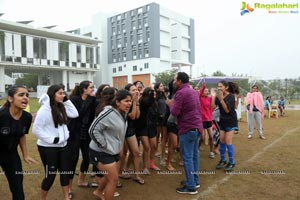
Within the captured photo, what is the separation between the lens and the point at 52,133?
316 centimetres

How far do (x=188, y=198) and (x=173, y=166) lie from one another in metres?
1.64

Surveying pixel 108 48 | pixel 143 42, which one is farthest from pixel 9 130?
pixel 108 48

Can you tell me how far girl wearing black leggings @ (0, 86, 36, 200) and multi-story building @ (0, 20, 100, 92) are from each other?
2845cm

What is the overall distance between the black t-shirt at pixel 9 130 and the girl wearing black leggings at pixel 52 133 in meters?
0.17

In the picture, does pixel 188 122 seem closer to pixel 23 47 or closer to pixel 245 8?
pixel 245 8

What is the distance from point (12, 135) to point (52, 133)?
1.42 ft

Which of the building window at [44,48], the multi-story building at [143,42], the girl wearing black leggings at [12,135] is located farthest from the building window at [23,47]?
the girl wearing black leggings at [12,135]

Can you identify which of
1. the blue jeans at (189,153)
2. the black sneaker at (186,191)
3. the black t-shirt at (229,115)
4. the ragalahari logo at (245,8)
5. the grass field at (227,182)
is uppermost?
the ragalahari logo at (245,8)

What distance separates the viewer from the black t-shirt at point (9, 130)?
2.86m

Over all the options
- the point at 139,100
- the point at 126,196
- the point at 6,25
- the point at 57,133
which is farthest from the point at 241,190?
the point at 6,25

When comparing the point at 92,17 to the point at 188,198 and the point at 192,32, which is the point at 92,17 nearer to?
the point at 192,32

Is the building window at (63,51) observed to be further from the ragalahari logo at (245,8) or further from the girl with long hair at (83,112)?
the girl with long hair at (83,112)

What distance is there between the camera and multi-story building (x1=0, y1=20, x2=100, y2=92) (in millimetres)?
35312

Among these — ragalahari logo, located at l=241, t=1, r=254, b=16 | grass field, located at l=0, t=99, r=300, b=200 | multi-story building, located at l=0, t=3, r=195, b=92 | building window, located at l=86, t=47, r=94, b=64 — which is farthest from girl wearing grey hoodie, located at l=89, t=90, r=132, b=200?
building window, located at l=86, t=47, r=94, b=64
